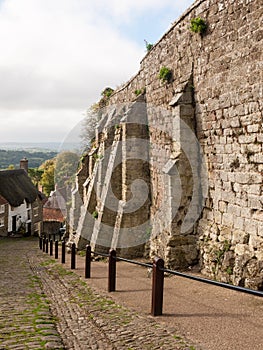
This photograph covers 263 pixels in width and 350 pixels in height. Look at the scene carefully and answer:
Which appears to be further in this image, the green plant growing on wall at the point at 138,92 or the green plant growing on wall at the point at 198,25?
the green plant growing on wall at the point at 138,92

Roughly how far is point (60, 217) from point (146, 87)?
140 feet

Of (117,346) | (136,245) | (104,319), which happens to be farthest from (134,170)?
(117,346)

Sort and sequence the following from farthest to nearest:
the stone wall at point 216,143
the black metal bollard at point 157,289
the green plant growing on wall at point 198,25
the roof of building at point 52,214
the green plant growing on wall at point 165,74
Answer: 1. the roof of building at point 52,214
2. the green plant growing on wall at point 165,74
3. the green plant growing on wall at point 198,25
4. the stone wall at point 216,143
5. the black metal bollard at point 157,289

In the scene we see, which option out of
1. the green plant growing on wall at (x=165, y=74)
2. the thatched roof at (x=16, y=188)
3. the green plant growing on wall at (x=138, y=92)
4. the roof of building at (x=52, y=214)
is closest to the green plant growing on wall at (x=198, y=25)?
the green plant growing on wall at (x=165, y=74)

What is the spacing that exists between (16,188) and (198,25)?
1399 inches

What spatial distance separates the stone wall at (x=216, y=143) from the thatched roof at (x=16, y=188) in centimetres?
3009

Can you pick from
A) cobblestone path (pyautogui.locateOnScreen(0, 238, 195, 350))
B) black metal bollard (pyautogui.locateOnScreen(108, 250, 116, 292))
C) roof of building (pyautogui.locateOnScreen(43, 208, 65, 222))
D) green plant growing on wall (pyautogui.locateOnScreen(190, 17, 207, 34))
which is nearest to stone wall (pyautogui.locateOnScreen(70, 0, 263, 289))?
green plant growing on wall (pyautogui.locateOnScreen(190, 17, 207, 34))

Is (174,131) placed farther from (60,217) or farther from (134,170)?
(60,217)

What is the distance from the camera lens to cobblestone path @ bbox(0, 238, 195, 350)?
4.68 meters

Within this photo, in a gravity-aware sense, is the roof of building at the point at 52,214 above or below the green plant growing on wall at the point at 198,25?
below

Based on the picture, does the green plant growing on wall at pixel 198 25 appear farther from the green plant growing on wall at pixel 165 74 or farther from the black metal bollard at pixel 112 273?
the black metal bollard at pixel 112 273

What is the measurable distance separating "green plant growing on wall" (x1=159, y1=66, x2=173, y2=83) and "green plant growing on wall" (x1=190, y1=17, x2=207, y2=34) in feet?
6.07

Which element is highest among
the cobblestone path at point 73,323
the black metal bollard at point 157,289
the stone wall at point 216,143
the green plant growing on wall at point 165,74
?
the green plant growing on wall at point 165,74

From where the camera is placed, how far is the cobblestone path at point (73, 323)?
184 inches
